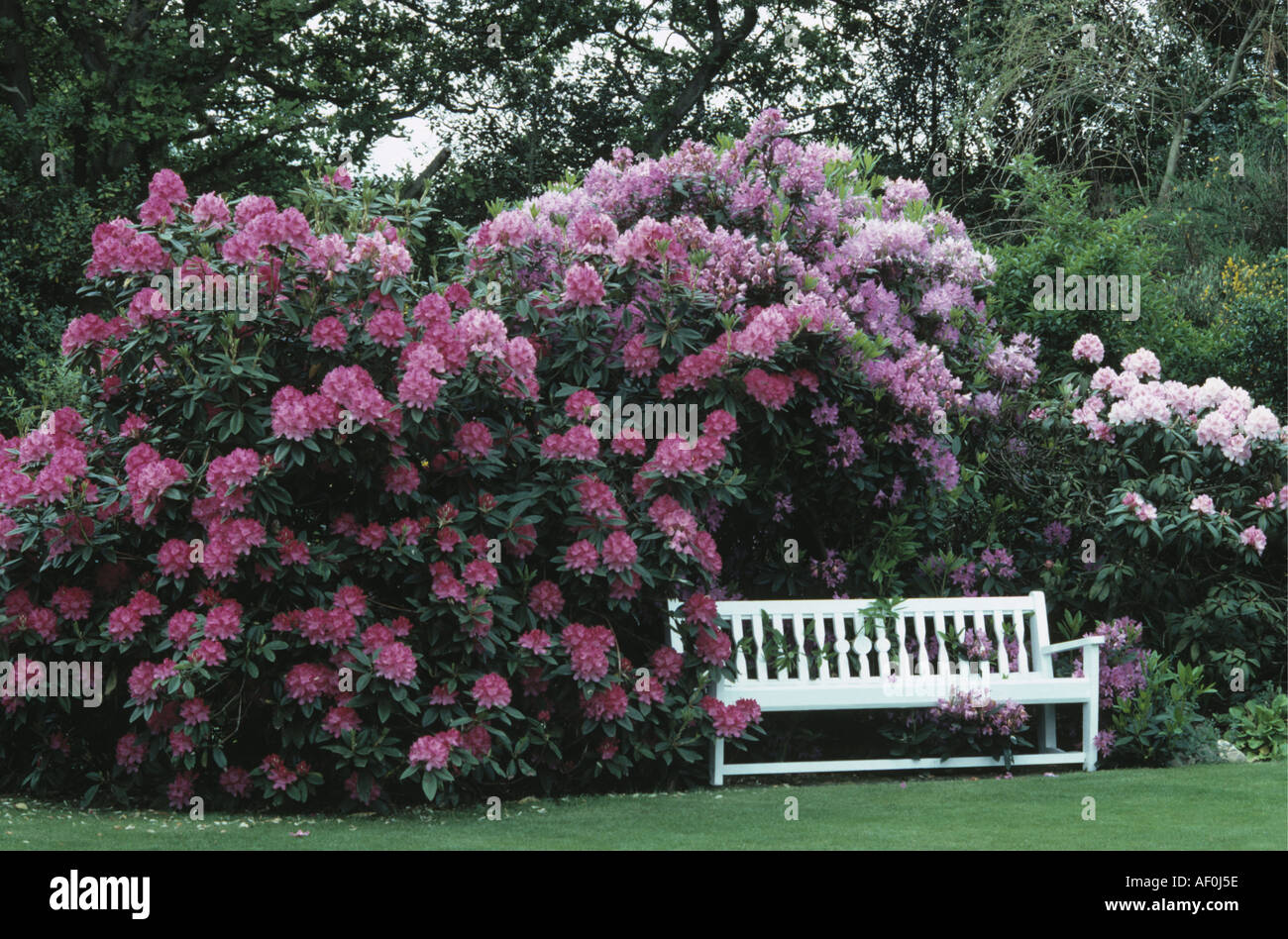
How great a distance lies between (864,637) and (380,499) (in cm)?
240

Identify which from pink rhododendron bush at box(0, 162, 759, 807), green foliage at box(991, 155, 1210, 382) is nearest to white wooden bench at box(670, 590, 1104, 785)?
pink rhododendron bush at box(0, 162, 759, 807)

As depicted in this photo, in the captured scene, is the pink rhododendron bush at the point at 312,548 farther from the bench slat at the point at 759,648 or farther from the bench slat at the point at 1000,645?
the bench slat at the point at 1000,645

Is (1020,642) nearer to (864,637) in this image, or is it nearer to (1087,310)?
(864,637)

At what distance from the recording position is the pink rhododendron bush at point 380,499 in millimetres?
5145

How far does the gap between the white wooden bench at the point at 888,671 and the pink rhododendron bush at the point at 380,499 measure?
21cm

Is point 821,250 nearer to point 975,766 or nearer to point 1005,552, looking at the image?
point 1005,552

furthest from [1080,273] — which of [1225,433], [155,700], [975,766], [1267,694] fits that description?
[155,700]

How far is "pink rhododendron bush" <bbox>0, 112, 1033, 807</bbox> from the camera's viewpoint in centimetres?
514

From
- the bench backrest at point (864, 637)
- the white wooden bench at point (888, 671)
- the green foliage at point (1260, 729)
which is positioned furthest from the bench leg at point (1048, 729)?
the green foliage at point (1260, 729)

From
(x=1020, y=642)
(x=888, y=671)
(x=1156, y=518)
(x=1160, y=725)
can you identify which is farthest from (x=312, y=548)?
(x=1156, y=518)

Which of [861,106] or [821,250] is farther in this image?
[861,106]

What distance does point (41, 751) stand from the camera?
5.56m

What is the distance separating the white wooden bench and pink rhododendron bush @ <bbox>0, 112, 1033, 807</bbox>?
0.70 ft

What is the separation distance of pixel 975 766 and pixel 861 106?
49.6 feet
